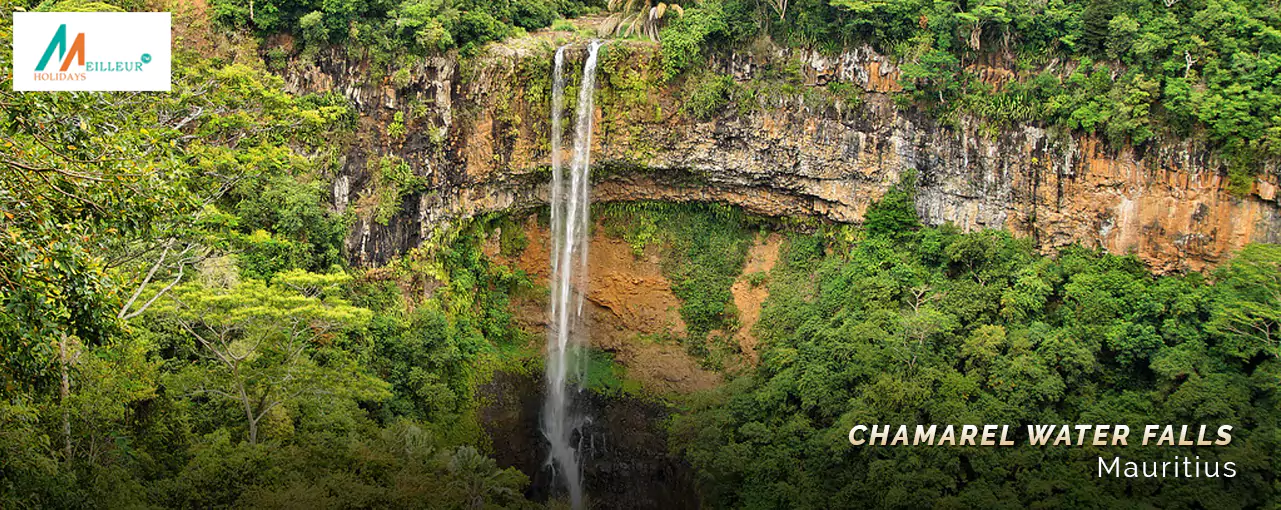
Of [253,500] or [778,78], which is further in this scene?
[778,78]

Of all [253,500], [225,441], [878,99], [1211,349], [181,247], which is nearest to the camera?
[253,500]

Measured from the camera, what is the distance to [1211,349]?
1770 centimetres

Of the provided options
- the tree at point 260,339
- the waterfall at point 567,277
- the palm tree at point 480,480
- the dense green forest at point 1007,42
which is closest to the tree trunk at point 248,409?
the tree at point 260,339

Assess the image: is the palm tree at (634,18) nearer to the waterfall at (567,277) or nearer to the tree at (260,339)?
the waterfall at (567,277)

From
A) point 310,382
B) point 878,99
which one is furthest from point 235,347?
point 878,99

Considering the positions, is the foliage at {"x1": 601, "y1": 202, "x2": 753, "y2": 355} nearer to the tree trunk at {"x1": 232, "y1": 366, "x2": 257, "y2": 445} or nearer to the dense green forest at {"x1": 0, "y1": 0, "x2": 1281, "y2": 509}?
the dense green forest at {"x1": 0, "y1": 0, "x2": 1281, "y2": 509}

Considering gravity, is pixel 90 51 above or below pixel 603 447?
above

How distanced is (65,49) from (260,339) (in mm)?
5881

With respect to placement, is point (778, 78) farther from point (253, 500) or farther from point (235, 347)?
point (253, 500)

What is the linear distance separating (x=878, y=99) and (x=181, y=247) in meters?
14.7

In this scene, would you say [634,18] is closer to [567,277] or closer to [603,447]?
[567,277]

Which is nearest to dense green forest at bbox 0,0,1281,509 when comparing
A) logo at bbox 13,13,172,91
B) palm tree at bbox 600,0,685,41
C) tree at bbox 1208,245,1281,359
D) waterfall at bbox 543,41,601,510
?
tree at bbox 1208,245,1281,359

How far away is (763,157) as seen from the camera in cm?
2389

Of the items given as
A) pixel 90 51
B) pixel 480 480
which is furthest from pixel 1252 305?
pixel 90 51
